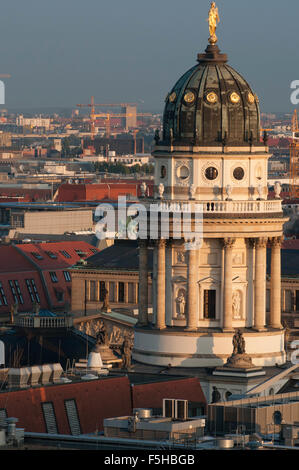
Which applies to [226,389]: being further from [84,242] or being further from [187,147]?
[84,242]

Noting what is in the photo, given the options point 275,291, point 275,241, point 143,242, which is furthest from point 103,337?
A: point 275,241

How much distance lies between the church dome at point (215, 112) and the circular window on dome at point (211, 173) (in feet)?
3.35

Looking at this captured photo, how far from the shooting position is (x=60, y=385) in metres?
95.2

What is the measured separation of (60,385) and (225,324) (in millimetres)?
12848

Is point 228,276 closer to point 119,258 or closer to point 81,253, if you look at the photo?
point 119,258

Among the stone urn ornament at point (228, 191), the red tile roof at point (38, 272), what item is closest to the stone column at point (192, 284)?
the stone urn ornament at point (228, 191)

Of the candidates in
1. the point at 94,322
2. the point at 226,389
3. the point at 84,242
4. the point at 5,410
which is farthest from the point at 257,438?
the point at 84,242

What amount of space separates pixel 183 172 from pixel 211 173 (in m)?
1.22

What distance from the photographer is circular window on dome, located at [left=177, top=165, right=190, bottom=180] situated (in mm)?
106125

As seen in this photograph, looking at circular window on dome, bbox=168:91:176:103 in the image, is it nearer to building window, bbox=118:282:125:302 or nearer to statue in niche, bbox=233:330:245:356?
statue in niche, bbox=233:330:245:356

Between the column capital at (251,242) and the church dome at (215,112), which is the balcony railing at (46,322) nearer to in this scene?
the column capital at (251,242)

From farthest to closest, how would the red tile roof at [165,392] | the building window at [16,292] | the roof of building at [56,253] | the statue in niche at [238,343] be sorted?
the roof of building at [56,253] → the building window at [16,292] → the statue in niche at [238,343] → the red tile roof at [165,392]

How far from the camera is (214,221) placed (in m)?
105

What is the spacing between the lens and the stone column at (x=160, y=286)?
106m
